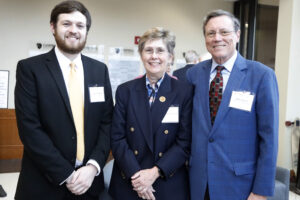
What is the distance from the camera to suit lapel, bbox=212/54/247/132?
4.94ft

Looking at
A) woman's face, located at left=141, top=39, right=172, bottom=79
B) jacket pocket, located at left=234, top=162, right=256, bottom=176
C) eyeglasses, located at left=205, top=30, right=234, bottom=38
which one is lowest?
jacket pocket, located at left=234, top=162, right=256, bottom=176

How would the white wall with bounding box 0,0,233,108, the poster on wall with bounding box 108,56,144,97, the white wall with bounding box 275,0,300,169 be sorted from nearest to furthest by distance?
the white wall with bounding box 275,0,300,169 → the white wall with bounding box 0,0,233,108 → the poster on wall with bounding box 108,56,144,97

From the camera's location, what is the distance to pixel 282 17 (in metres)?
3.72

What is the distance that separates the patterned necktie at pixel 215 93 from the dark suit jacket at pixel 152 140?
14 cm

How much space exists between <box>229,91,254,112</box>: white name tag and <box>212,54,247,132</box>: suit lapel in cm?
2

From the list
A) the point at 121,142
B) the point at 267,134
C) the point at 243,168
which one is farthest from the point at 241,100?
the point at 121,142

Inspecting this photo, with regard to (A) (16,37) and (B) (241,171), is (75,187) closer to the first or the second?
(B) (241,171)

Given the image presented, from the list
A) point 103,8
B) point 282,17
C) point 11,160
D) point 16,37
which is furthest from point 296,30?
point 11,160

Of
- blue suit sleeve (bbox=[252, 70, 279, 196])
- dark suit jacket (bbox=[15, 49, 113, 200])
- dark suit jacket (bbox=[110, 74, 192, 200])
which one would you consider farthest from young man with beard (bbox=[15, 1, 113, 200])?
blue suit sleeve (bbox=[252, 70, 279, 196])

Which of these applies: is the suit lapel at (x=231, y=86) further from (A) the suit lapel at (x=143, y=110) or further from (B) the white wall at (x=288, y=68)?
(B) the white wall at (x=288, y=68)

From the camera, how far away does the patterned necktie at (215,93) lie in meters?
1.56

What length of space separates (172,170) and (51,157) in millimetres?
678

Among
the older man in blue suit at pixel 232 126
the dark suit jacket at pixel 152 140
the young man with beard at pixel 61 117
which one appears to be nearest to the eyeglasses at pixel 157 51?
the dark suit jacket at pixel 152 140

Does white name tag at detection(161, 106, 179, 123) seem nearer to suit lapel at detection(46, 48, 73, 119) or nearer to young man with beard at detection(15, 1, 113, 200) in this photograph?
young man with beard at detection(15, 1, 113, 200)
